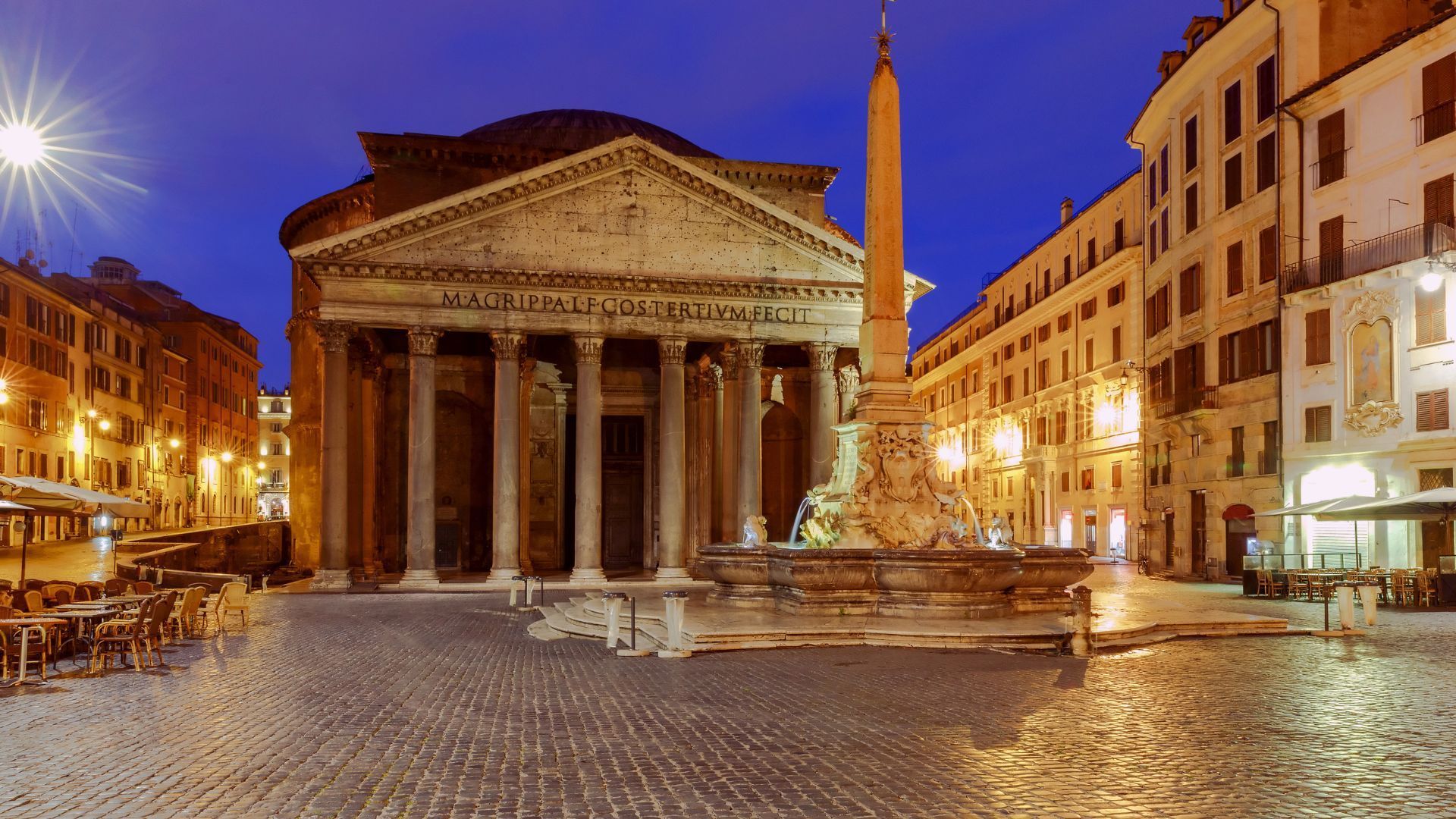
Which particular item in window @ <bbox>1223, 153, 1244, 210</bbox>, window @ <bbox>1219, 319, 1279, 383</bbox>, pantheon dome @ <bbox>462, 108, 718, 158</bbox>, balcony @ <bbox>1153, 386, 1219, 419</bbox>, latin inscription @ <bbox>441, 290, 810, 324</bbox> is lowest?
balcony @ <bbox>1153, 386, 1219, 419</bbox>

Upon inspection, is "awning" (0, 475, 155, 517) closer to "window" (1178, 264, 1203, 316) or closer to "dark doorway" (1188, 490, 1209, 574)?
"dark doorway" (1188, 490, 1209, 574)

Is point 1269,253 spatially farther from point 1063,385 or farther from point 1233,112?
point 1063,385

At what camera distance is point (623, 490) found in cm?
4022

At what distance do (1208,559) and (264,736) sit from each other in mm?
28196

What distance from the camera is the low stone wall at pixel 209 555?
22.4 m

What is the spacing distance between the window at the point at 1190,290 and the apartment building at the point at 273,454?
88.4 meters

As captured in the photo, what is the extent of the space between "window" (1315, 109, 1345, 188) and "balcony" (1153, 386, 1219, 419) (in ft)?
21.6

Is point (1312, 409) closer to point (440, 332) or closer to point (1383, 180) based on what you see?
point (1383, 180)

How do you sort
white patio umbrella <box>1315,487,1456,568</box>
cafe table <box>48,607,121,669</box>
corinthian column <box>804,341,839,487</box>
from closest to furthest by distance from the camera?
cafe table <box>48,607,121,669</box>
white patio umbrella <box>1315,487,1456,568</box>
corinthian column <box>804,341,839,487</box>

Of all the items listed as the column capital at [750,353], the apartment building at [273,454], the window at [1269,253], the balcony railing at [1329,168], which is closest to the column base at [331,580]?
the column capital at [750,353]

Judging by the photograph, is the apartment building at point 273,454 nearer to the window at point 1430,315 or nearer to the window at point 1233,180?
the window at point 1233,180

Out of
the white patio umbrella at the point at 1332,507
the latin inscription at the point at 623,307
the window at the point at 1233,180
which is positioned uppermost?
the window at the point at 1233,180

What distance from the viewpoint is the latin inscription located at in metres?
30.6

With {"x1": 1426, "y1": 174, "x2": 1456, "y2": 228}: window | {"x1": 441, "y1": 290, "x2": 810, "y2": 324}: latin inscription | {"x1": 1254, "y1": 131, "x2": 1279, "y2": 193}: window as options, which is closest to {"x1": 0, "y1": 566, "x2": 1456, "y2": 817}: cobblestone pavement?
{"x1": 1426, "y1": 174, "x2": 1456, "y2": 228}: window
